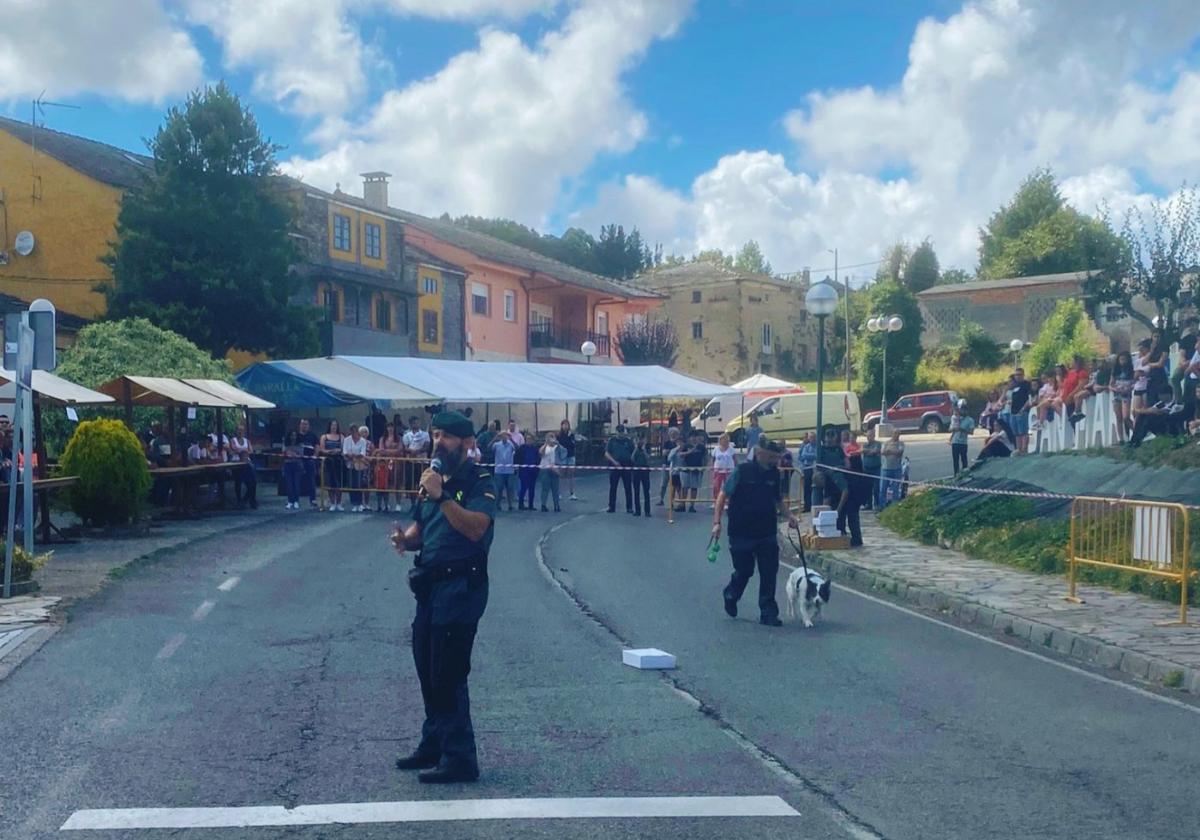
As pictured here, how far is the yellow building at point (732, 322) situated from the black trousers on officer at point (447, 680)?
65.3 meters

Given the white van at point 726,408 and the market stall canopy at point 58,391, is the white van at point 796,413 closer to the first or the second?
the white van at point 726,408

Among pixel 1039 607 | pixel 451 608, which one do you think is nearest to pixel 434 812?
pixel 451 608

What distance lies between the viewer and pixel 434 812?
5930 millimetres

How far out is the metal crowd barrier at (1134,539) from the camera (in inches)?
471

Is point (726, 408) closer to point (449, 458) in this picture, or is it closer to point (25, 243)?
point (25, 243)

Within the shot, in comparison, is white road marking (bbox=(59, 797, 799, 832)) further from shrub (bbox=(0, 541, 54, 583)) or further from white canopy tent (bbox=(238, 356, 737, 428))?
white canopy tent (bbox=(238, 356, 737, 428))

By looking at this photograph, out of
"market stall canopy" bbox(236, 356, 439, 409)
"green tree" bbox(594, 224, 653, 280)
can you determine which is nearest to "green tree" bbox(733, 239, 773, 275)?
"green tree" bbox(594, 224, 653, 280)

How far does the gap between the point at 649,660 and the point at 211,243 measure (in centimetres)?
3074

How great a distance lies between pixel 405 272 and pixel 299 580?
1311 inches

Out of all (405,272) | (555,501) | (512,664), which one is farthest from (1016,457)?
(405,272)

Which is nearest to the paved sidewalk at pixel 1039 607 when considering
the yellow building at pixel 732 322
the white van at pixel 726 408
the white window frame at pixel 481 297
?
the white van at pixel 726 408

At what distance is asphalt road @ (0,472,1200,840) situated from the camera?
609 cm

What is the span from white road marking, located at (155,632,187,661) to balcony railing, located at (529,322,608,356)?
4530cm

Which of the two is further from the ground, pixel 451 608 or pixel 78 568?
pixel 451 608
